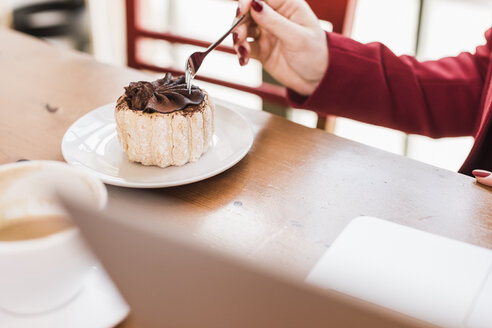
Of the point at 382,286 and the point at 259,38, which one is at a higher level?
the point at 259,38

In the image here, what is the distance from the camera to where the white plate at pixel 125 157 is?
69 centimetres

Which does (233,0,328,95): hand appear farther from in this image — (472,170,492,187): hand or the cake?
(472,170,492,187): hand

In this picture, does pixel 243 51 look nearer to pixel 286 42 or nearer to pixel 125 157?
pixel 286 42


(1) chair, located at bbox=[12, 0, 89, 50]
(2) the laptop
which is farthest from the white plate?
(1) chair, located at bbox=[12, 0, 89, 50]

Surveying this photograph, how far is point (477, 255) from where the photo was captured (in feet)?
1.92

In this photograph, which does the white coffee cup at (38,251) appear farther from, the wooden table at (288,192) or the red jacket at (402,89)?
the red jacket at (402,89)

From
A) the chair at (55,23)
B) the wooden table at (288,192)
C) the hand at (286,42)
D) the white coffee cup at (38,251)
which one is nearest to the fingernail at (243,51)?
the hand at (286,42)

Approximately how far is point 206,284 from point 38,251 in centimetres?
25

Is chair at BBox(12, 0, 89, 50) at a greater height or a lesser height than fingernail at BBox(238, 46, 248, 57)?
lesser

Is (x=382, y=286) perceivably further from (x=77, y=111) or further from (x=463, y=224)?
(x=77, y=111)

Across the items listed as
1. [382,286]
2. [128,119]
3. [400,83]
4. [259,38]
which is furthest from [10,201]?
[400,83]

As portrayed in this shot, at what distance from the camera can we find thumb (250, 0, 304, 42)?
954 mm

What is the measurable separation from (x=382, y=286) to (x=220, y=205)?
9.5 inches

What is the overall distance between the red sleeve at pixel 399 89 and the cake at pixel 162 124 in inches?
15.0
